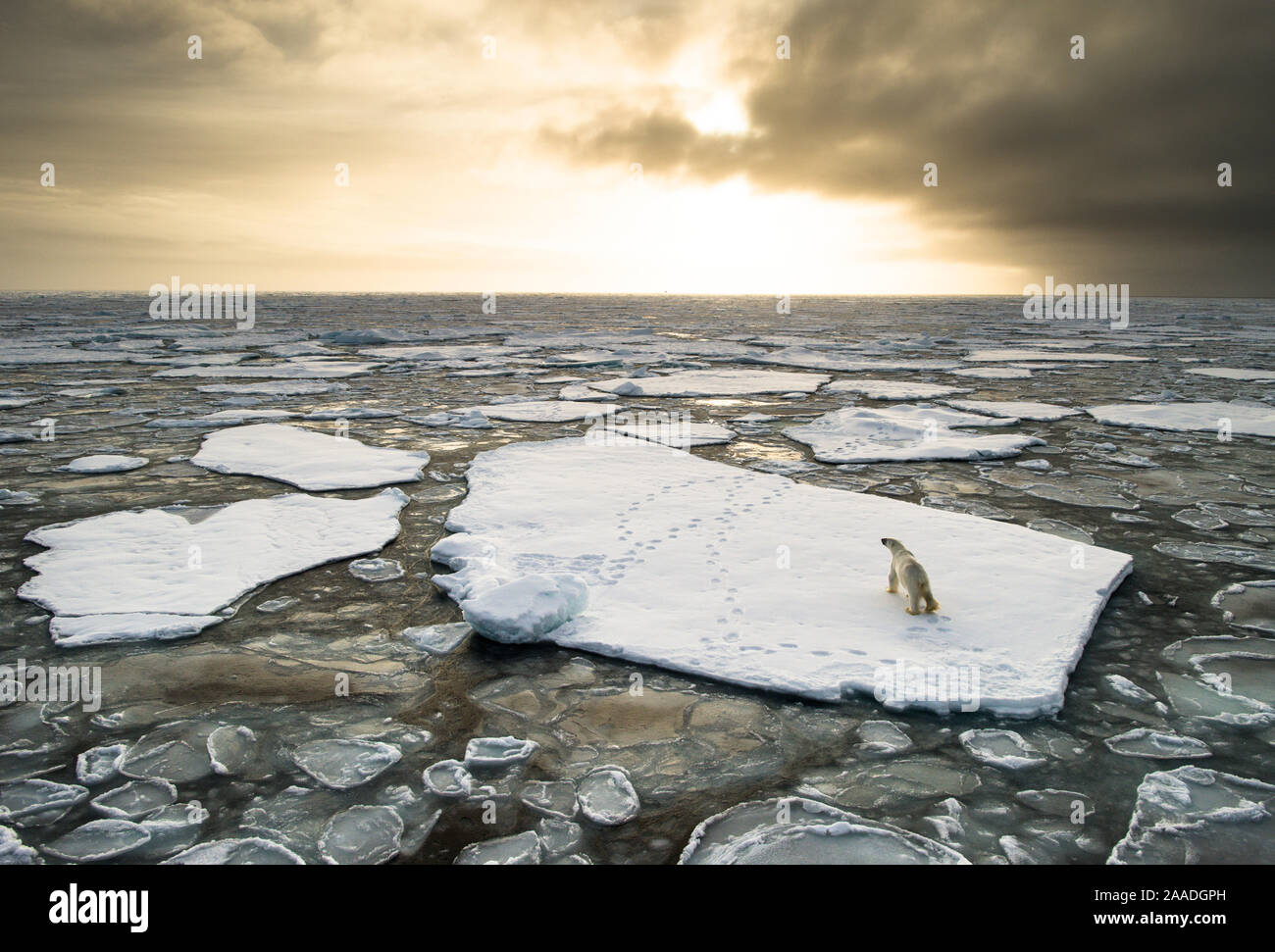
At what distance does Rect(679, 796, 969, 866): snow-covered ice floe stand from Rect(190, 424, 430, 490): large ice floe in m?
4.23

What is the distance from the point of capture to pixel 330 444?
673 cm

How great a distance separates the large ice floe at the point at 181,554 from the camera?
3238mm

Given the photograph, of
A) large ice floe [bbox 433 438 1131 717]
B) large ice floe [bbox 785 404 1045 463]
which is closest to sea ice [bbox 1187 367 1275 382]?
large ice floe [bbox 785 404 1045 463]

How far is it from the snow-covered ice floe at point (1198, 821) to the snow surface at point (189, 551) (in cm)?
373

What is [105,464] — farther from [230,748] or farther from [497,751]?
[497,751]

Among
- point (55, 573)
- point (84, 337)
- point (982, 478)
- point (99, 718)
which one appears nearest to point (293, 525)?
point (55, 573)

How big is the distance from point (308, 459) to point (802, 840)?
5.55 metres

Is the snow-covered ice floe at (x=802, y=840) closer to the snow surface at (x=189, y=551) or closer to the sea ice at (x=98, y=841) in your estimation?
the sea ice at (x=98, y=841)

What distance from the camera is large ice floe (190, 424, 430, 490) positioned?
5508 mm

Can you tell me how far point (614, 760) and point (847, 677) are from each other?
0.98 meters

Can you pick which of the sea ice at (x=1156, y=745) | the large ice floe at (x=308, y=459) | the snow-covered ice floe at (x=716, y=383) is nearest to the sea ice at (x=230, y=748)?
the sea ice at (x=1156, y=745)

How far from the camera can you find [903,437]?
23.2 feet
